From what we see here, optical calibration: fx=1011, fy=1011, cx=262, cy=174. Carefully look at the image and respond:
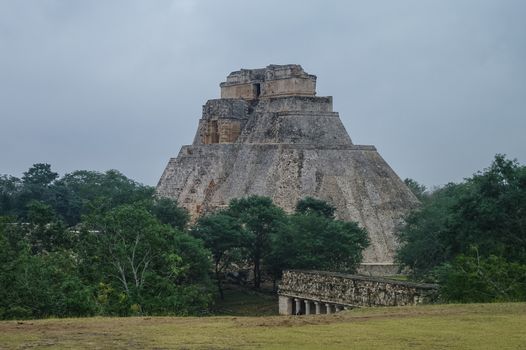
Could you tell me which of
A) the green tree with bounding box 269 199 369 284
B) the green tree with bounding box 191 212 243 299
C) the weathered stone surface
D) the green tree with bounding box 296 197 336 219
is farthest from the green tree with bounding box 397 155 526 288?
the green tree with bounding box 296 197 336 219

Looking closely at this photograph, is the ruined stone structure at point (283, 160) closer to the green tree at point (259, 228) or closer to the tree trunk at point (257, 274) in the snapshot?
the green tree at point (259, 228)

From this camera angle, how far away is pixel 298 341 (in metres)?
15.3

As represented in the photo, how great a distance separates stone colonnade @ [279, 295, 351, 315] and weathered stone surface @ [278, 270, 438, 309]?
0.25 ft

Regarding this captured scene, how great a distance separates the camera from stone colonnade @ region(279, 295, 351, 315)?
1251 inches

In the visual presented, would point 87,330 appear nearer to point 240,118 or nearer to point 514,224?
point 514,224

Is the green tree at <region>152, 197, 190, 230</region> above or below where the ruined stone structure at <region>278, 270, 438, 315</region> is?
above

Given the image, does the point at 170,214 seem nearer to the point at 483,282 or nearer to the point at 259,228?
the point at 259,228

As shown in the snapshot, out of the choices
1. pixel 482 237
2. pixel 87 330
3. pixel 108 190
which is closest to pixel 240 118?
pixel 108 190

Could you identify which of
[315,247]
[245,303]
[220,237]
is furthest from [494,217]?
[220,237]

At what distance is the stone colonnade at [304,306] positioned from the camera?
31766 mm

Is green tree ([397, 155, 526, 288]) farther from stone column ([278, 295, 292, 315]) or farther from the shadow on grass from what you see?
the shadow on grass

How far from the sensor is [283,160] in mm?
56000

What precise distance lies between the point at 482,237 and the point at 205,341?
17023mm

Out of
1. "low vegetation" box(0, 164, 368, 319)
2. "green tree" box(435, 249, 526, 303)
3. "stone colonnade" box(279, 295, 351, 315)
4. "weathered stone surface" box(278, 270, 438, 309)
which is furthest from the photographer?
"stone colonnade" box(279, 295, 351, 315)
